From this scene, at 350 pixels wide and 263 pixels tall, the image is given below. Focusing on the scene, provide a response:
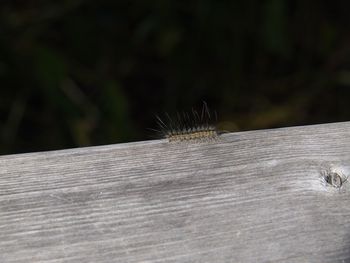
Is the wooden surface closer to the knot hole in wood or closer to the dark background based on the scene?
the knot hole in wood

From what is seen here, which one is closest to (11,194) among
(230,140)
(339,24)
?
(230,140)

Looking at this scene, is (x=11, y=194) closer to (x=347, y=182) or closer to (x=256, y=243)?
(x=256, y=243)

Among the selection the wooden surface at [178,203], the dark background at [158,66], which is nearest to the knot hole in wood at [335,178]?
the wooden surface at [178,203]

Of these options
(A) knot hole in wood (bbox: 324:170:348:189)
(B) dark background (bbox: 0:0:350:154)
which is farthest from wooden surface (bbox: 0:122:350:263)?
(B) dark background (bbox: 0:0:350:154)

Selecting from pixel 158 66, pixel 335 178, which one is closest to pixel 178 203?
pixel 335 178

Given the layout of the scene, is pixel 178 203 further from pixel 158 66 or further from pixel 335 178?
pixel 158 66

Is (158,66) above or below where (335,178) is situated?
below
